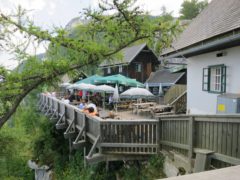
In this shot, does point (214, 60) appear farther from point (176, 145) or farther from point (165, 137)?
point (176, 145)

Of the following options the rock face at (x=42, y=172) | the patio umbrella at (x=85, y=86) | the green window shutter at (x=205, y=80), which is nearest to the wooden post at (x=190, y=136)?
the green window shutter at (x=205, y=80)

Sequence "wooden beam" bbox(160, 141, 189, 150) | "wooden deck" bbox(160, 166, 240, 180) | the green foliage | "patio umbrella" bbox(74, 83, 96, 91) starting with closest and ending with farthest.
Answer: "wooden deck" bbox(160, 166, 240, 180), "wooden beam" bbox(160, 141, 189, 150), the green foliage, "patio umbrella" bbox(74, 83, 96, 91)

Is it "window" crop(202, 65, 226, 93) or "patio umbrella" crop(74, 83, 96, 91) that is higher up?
"window" crop(202, 65, 226, 93)

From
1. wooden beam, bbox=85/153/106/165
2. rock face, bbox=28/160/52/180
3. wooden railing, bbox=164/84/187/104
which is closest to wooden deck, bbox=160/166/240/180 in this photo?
wooden beam, bbox=85/153/106/165

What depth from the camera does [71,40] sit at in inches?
165

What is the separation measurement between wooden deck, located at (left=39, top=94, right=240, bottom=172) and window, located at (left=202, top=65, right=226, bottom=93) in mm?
2768

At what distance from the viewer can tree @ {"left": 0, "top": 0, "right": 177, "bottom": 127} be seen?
3910mm

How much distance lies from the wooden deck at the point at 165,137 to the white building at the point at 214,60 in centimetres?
152

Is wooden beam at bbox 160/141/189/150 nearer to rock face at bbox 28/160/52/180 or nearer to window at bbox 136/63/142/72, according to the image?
rock face at bbox 28/160/52/180

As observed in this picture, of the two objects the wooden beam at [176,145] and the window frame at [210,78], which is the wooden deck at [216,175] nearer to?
the wooden beam at [176,145]

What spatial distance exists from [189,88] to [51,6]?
297 inches

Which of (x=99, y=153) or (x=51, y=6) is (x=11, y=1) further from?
(x=99, y=153)

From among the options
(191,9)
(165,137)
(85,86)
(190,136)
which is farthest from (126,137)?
(191,9)

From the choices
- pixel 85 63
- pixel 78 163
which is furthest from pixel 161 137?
pixel 78 163
